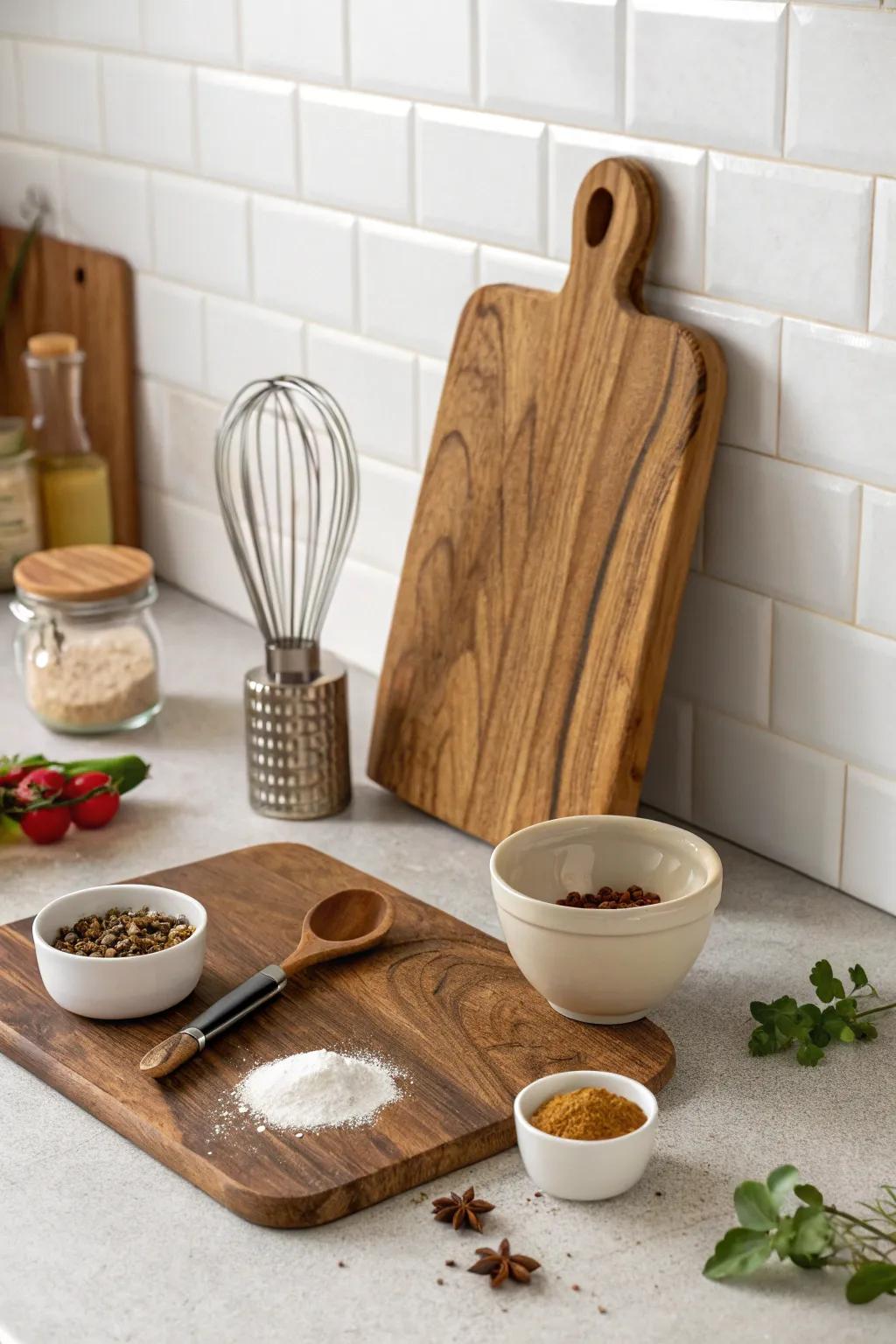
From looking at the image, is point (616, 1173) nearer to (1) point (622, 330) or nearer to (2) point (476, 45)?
(1) point (622, 330)

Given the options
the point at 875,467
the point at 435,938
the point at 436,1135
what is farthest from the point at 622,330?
the point at 436,1135

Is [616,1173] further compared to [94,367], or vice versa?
[94,367]

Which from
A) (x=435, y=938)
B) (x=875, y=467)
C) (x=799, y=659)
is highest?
(x=875, y=467)

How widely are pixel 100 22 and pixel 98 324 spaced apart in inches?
10.8

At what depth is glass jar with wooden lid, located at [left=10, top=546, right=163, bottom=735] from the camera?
4.48ft

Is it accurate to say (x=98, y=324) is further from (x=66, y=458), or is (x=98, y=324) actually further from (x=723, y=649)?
(x=723, y=649)

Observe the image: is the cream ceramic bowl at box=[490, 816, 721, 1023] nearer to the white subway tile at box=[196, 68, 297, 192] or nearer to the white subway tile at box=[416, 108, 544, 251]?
the white subway tile at box=[416, 108, 544, 251]

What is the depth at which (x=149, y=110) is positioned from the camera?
1.58 metres

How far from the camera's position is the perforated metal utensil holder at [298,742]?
1.21 metres

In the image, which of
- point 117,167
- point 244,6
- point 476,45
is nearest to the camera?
point 476,45

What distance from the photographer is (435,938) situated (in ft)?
3.36

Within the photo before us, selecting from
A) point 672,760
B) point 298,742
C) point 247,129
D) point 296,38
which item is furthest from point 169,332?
point 672,760

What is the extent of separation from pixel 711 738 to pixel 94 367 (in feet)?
2.76

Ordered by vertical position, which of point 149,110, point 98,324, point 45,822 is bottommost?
point 45,822
